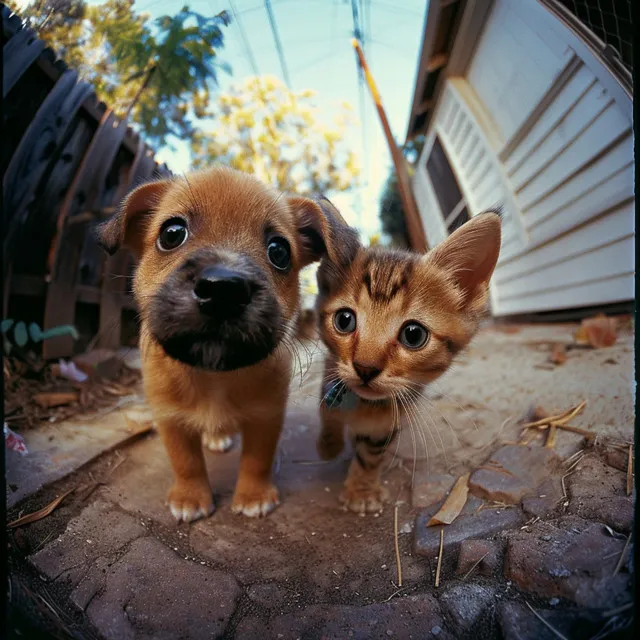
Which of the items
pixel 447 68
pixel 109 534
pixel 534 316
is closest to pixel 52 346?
pixel 109 534

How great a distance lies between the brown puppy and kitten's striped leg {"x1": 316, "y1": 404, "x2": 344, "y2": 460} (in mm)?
418

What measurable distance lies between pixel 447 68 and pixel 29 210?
5.85 feet

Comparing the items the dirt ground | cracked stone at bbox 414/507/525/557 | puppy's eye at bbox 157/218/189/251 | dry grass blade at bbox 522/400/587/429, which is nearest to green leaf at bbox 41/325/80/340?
the dirt ground

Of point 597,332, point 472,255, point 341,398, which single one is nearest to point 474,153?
point 472,255

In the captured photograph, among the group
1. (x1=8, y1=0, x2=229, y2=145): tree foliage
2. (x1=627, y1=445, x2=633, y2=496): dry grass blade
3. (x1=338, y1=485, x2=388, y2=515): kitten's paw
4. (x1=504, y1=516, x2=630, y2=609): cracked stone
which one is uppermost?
(x1=8, y1=0, x2=229, y2=145): tree foliage

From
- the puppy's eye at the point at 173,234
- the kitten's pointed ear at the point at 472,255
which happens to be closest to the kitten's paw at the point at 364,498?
the kitten's pointed ear at the point at 472,255

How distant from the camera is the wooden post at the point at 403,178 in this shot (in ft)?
6.23

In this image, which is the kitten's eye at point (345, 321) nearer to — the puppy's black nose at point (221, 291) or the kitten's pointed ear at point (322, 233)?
the kitten's pointed ear at point (322, 233)

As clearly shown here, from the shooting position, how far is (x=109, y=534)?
1555mm

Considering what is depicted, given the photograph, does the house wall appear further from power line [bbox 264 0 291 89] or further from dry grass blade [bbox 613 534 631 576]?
dry grass blade [bbox 613 534 631 576]

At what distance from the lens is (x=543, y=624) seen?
106 cm

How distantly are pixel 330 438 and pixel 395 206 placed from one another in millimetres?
1440

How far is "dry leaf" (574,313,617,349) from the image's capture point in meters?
3.24

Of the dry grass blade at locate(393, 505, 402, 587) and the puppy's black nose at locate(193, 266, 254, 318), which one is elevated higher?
the puppy's black nose at locate(193, 266, 254, 318)
